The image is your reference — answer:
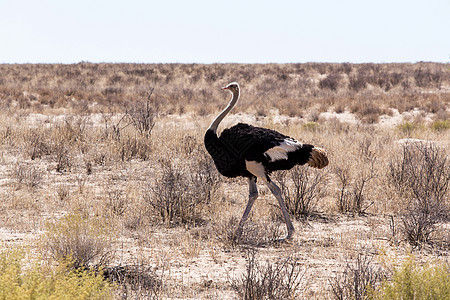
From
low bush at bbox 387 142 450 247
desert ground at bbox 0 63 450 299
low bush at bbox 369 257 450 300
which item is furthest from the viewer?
low bush at bbox 387 142 450 247

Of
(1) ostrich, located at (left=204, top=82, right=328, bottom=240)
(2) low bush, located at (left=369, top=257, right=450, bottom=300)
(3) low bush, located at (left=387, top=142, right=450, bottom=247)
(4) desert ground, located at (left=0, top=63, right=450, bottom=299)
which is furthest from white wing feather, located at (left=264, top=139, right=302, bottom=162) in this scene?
(2) low bush, located at (left=369, top=257, right=450, bottom=300)

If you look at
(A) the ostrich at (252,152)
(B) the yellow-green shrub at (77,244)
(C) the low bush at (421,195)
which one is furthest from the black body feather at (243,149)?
(B) the yellow-green shrub at (77,244)

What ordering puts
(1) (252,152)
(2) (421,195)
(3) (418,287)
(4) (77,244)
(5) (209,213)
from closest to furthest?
(3) (418,287) → (4) (77,244) → (1) (252,152) → (5) (209,213) → (2) (421,195)

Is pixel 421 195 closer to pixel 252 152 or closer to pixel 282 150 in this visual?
pixel 282 150

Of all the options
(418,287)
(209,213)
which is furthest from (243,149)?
(418,287)

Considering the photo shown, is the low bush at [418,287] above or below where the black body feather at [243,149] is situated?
below

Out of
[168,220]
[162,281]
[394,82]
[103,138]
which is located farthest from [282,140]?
[394,82]

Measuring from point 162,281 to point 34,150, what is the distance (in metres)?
6.94

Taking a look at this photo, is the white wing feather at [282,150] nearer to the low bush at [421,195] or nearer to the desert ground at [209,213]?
the desert ground at [209,213]

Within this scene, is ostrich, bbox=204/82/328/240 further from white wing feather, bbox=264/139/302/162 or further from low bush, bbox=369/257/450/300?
low bush, bbox=369/257/450/300

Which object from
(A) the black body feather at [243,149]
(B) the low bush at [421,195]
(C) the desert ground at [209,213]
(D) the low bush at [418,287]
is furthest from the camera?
(B) the low bush at [421,195]

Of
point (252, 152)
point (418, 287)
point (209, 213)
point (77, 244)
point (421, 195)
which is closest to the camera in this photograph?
point (418, 287)

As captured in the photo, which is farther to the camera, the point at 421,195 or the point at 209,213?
the point at 421,195

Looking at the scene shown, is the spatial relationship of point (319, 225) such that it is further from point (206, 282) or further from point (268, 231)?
point (206, 282)
